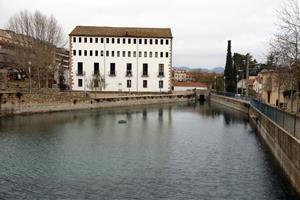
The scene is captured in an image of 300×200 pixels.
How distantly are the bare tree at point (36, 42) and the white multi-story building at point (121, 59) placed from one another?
16260 mm

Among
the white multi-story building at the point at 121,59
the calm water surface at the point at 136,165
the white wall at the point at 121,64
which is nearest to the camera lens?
the calm water surface at the point at 136,165

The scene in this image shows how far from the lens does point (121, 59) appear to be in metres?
83.8

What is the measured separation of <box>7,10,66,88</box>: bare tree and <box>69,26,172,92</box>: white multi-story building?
1626 cm

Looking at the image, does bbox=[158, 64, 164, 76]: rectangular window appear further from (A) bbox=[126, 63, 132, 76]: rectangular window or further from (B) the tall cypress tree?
(B) the tall cypress tree

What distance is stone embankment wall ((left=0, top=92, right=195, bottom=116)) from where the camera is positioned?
1928 inches

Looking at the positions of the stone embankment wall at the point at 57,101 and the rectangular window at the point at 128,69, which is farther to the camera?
the rectangular window at the point at 128,69

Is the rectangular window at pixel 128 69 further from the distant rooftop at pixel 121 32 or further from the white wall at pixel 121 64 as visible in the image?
the distant rooftop at pixel 121 32

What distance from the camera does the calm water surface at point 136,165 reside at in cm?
1659

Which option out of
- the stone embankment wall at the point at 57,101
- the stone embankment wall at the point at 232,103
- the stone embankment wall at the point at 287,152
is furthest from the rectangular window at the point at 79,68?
the stone embankment wall at the point at 287,152

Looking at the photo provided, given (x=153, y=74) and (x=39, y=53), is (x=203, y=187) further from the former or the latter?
(x=153, y=74)

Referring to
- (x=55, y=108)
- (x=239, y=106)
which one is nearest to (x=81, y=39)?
(x=55, y=108)

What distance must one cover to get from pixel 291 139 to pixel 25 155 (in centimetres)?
1676

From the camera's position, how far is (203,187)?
1723cm

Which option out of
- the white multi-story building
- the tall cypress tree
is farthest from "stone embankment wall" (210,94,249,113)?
the white multi-story building
